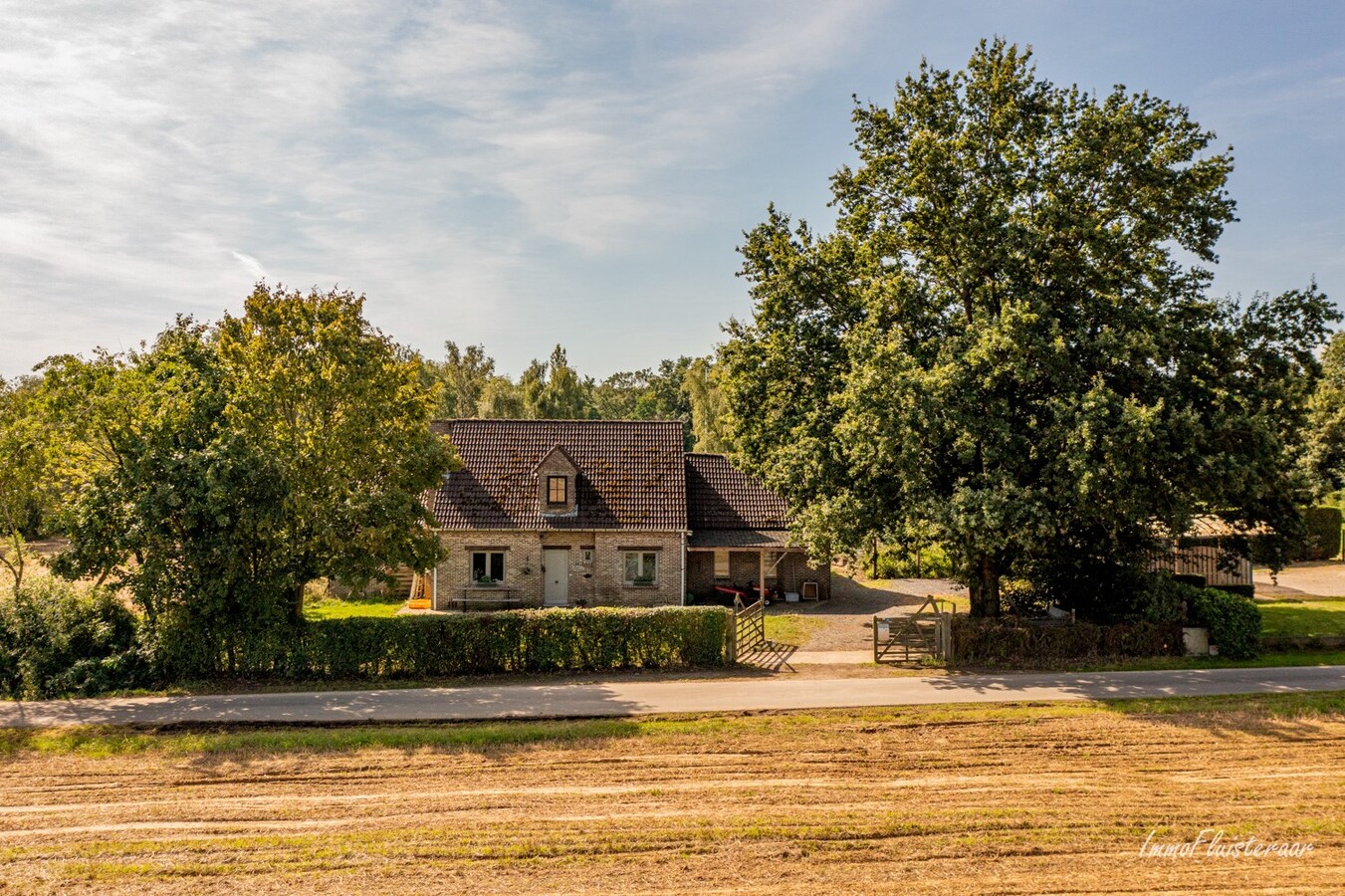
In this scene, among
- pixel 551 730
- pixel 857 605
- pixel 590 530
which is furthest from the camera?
pixel 857 605

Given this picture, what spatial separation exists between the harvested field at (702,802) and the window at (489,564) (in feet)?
46.4

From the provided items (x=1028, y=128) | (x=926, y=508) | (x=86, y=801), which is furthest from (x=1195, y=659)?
(x=86, y=801)

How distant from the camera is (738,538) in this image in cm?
3150

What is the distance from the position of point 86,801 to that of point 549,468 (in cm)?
1870

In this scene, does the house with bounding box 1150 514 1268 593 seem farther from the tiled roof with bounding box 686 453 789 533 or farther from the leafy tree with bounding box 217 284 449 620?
the leafy tree with bounding box 217 284 449 620

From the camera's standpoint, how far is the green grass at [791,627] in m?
24.4

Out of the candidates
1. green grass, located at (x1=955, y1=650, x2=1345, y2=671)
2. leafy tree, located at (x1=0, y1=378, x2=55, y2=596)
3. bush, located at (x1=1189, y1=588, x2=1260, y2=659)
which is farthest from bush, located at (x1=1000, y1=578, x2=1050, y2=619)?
leafy tree, located at (x1=0, y1=378, x2=55, y2=596)

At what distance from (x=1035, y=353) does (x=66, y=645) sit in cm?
2263

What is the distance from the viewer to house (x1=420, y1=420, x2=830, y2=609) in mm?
30094

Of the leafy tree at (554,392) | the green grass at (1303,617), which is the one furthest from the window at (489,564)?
the leafy tree at (554,392)

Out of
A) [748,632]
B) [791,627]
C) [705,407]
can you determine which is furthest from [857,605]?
[705,407]

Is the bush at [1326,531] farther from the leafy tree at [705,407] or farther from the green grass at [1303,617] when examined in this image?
the leafy tree at [705,407]

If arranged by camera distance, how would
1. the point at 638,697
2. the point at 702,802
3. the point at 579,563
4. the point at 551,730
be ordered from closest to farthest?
the point at 702,802 → the point at 551,730 → the point at 638,697 → the point at 579,563

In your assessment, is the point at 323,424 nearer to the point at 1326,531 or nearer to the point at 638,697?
the point at 638,697
